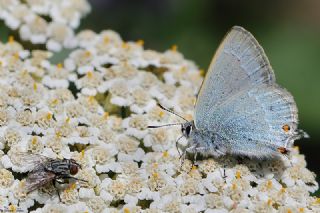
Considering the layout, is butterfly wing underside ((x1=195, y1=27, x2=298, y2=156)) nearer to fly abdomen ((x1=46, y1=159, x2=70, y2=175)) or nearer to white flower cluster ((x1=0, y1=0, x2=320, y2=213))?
white flower cluster ((x1=0, y1=0, x2=320, y2=213))

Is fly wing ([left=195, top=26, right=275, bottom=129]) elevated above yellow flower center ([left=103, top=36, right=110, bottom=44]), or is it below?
below

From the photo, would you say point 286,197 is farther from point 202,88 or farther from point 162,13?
point 162,13

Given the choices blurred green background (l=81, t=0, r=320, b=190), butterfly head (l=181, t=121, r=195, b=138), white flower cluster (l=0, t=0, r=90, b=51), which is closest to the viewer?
butterfly head (l=181, t=121, r=195, b=138)

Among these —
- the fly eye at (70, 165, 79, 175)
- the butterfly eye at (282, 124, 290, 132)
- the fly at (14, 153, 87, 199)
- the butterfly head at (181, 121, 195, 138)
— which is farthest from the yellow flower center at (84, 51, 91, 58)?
the butterfly eye at (282, 124, 290, 132)

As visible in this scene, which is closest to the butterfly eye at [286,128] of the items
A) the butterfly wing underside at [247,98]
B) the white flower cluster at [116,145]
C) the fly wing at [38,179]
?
the butterfly wing underside at [247,98]

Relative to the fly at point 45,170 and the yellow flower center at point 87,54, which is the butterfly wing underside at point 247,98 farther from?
the yellow flower center at point 87,54

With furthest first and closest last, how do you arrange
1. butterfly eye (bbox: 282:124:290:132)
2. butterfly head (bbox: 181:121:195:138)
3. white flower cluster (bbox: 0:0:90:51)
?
white flower cluster (bbox: 0:0:90:51)
butterfly head (bbox: 181:121:195:138)
butterfly eye (bbox: 282:124:290:132)
